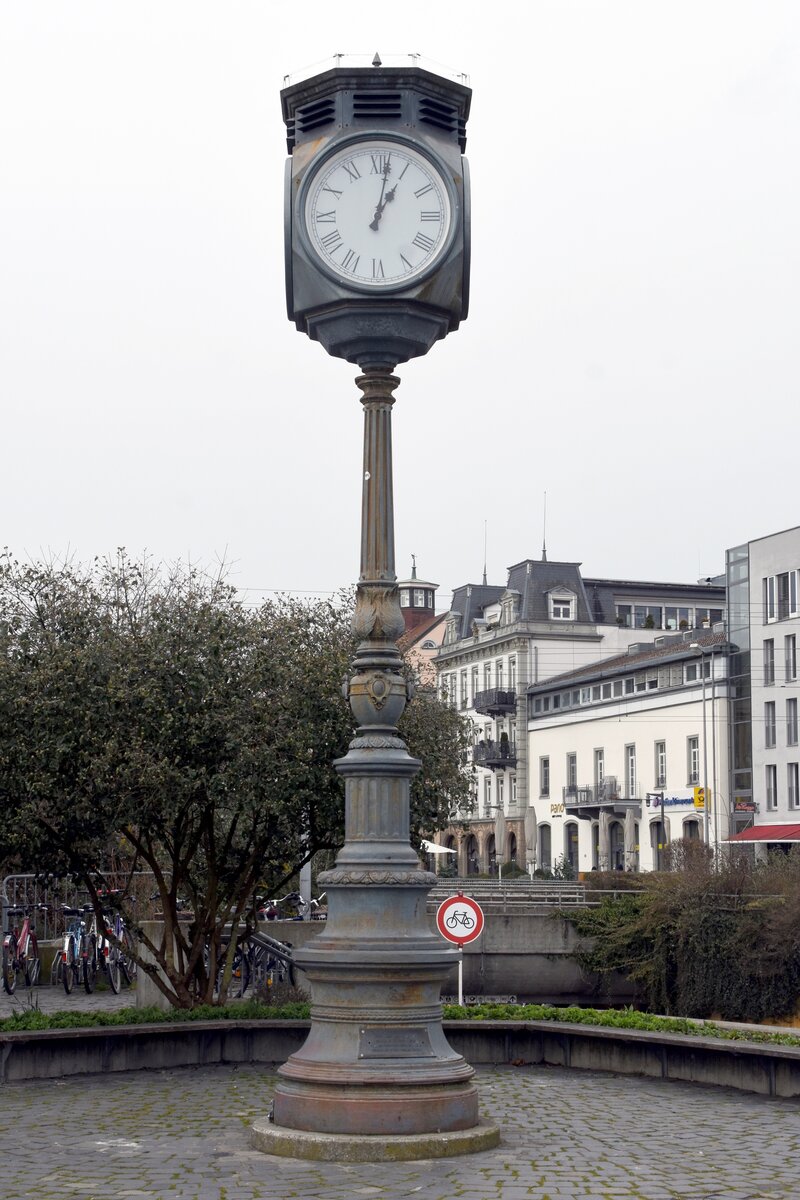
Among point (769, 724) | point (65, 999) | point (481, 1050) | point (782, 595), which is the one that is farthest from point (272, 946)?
point (782, 595)

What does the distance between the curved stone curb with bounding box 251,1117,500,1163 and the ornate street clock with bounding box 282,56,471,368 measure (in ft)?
17.5

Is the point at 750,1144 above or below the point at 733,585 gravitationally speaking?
below

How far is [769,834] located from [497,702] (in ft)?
92.2

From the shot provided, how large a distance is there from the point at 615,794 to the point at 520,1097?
61.9 meters

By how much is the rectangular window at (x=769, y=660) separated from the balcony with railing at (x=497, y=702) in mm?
23292

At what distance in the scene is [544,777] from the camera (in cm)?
8406

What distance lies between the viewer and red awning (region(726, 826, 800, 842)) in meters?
59.6

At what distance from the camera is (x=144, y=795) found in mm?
15641

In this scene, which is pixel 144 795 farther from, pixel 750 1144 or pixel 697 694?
pixel 697 694

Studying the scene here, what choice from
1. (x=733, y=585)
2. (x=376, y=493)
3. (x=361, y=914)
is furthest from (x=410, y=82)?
(x=733, y=585)

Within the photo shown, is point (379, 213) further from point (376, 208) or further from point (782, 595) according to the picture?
point (782, 595)

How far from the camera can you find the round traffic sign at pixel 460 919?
1862cm

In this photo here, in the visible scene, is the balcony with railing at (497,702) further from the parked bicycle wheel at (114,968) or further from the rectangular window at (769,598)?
the parked bicycle wheel at (114,968)

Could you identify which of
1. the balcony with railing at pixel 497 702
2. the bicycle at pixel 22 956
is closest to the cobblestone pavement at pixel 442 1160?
the bicycle at pixel 22 956
